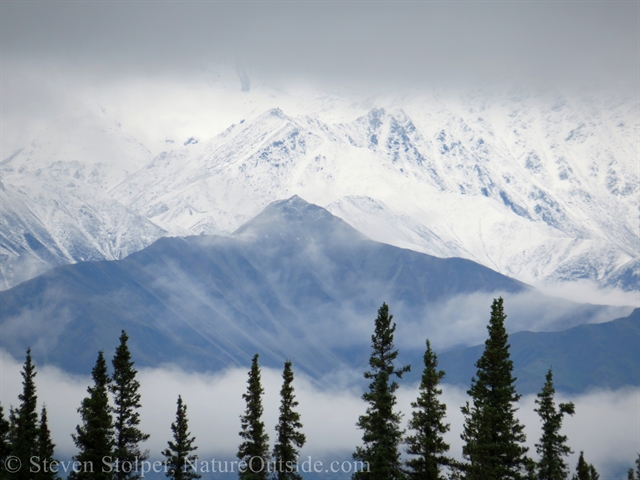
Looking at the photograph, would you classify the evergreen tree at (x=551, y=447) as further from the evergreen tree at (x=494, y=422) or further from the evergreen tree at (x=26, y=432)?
the evergreen tree at (x=26, y=432)

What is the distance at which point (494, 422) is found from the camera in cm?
7494

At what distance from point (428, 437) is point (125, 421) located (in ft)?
77.0

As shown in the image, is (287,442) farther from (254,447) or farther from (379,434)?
(379,434)

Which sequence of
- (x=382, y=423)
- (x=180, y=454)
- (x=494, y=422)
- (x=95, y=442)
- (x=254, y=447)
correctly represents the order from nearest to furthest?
(x=494, y=422) < (x=382, y=423) < (x=95, y=442) < (x=254, y=447) < (x=180, y=454)

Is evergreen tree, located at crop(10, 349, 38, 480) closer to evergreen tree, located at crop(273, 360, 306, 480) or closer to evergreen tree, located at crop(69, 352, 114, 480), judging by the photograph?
evergreen tree, located at crop(69, 352, 114, 480)

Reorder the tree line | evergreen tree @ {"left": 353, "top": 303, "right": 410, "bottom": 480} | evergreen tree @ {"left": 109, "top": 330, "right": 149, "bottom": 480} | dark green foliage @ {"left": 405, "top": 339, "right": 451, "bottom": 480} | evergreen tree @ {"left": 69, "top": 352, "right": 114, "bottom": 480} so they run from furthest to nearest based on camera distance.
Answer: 1. evergreen tree @ {"left": 109, "top": 330, "right": 149, "bottom": 480}
2. evergreen tree @ {"left": 69, "top": 352, "right": 114, "bottom": 480}
3. the tree line
4. dark green foliage @ {"left": 405, "top": 339, "right": 451, "bottom": 480}
5. evergreen tree @ {"left": 353, "top": 303, "right": 410, "bottom": 480}

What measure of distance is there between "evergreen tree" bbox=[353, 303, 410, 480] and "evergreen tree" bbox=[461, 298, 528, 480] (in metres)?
4.64

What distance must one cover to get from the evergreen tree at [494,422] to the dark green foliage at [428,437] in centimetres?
170

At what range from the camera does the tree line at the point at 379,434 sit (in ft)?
243

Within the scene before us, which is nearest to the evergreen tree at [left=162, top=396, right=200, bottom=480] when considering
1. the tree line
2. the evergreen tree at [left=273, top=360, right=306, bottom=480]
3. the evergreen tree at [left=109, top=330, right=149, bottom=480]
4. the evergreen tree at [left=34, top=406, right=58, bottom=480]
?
the tree line

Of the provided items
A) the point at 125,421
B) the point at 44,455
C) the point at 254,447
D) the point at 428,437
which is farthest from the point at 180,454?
the point at 428,437

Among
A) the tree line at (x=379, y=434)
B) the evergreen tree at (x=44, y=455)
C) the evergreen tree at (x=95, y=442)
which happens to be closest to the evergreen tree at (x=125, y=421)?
the tree line at (x=379, y=434)

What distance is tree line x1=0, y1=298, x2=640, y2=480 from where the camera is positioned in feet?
243

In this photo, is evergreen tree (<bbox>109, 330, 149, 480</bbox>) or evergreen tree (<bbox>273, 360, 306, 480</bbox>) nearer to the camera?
evergreen tree (<bbox>109, 330, 149, 480</bbox>)
